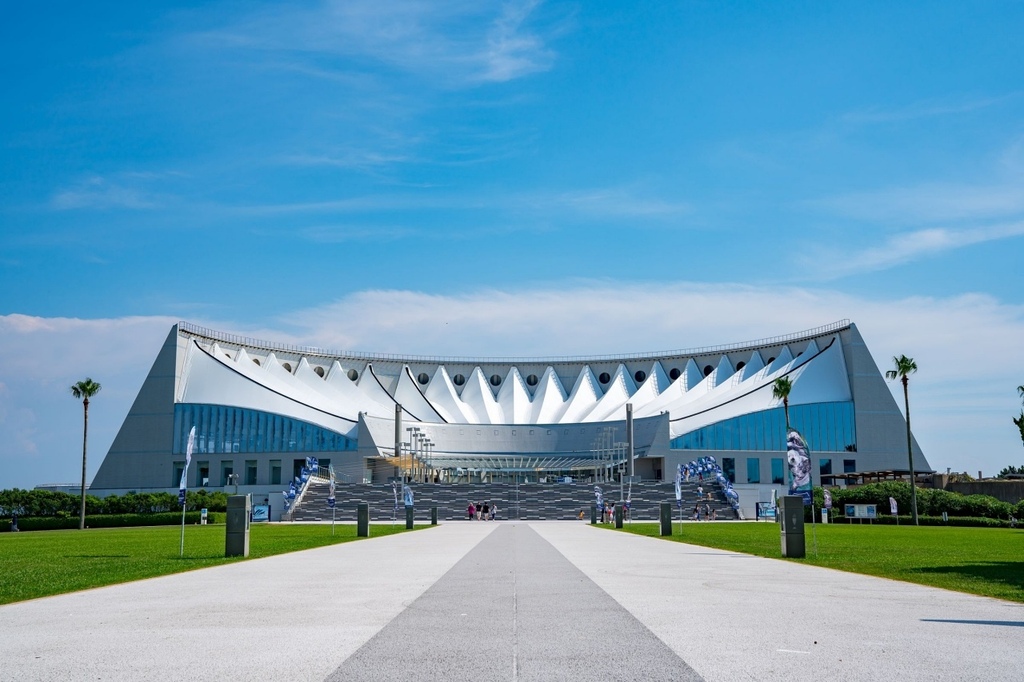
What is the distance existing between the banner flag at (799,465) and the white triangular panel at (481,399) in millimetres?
78551

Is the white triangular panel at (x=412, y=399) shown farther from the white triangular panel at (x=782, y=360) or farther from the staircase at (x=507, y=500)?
the white triangular panel at (x=782, y=360)

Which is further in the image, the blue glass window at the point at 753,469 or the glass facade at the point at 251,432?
the glass facade at the point at 251,432

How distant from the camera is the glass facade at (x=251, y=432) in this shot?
78125 millimetres

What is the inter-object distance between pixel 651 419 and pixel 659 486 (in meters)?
13.8

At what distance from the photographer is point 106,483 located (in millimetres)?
77562

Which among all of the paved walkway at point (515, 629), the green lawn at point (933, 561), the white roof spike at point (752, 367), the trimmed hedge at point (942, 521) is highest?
the white roof spike at point (752, 367)

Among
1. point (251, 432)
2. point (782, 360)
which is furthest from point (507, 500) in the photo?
point (782, 360)

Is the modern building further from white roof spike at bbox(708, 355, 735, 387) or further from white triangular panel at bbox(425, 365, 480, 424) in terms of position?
white triangular panel at bbox(425, 365, 480, 424)


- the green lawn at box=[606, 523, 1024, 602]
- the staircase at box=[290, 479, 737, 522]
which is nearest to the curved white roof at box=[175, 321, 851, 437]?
the staircase at box=[290, 479, 737, 522]

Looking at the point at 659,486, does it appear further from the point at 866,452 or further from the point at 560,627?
the point at 560,627

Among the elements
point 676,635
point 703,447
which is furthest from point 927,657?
point 703,447

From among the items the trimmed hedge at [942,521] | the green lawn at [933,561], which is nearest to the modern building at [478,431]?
Answer: the trimmed hedge at [942,521]

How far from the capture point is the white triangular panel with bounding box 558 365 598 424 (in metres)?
96.6

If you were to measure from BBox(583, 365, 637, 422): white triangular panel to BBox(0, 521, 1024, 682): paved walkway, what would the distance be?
7725cm
